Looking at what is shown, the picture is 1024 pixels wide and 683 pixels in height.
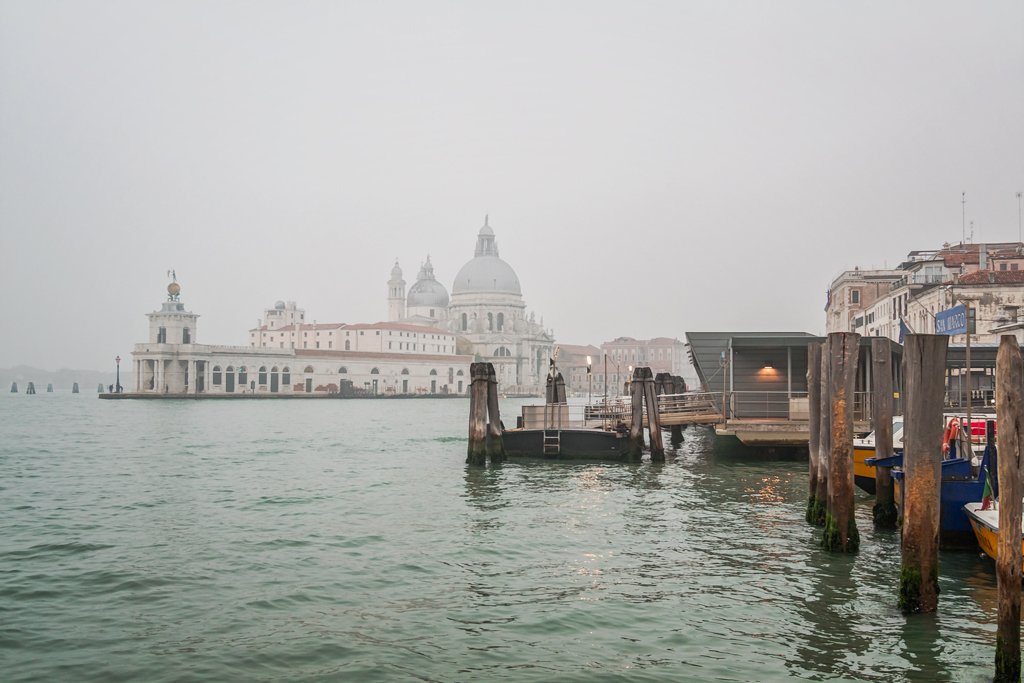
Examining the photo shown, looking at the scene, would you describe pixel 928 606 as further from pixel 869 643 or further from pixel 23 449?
pixel 23 449

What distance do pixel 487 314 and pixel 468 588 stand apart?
12022cm

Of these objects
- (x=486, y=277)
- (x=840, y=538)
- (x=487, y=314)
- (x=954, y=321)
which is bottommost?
(x=840, y=538)

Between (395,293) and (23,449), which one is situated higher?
(395,293)

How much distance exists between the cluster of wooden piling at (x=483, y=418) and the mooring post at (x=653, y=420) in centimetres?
365

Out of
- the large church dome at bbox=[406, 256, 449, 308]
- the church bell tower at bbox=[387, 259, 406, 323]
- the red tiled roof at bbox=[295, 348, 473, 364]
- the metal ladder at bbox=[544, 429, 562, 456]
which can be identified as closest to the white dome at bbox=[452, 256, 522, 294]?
the large church dome at bbox=[406, 256, 449, 308]

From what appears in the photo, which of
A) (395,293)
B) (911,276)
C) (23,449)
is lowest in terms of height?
(23,449)

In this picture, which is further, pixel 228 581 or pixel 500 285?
pixel 500 285

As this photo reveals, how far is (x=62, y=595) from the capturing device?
9.21 m

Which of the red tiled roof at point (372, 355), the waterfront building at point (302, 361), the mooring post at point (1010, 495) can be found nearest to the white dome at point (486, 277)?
the waterfront building at point (302, 361)

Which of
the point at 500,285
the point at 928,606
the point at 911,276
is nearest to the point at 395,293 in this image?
the point at 500,285

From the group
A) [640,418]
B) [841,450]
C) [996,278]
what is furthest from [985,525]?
[996,278]

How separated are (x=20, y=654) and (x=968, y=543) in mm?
10223

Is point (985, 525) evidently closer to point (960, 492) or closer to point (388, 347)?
point (960, 492)

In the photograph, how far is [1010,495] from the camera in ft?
20.5
